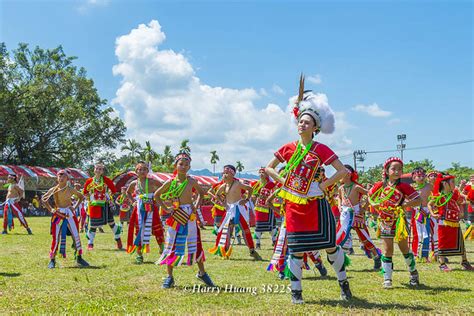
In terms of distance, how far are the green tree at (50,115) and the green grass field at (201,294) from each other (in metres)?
39.9

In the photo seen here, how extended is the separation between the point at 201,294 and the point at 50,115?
45466 mm

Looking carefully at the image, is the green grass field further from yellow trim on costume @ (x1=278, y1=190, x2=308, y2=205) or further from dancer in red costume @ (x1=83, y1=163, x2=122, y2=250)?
dancer in red costume @ (x1=83, y1=163, x2=122, y2=250)

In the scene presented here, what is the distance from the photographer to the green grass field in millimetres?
5664

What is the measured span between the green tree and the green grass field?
39.9 m

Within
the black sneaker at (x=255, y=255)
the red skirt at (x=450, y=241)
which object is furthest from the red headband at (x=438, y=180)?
the black sneaker at (x=255, y=255)

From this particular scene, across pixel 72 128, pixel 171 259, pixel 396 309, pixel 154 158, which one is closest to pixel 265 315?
pixel 396 309

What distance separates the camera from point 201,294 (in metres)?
6.43

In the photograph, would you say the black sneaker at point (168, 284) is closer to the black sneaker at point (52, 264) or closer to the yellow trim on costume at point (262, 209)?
the black sneaker at point (52, 264)

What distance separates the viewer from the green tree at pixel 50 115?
1795 inches

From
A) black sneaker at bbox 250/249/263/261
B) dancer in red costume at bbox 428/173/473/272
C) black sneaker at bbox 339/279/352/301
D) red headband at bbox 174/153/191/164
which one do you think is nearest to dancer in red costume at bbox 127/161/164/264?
black sneaker at bbox 250/249/263/261

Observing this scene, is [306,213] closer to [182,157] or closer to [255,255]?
[182,157]

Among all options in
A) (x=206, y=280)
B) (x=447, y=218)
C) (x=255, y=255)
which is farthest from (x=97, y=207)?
(x=447, y=218)

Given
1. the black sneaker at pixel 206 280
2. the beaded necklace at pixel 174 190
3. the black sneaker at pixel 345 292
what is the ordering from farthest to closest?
the beaded necklace at pixel 174 190
the black sneaker at pixel 206 280
the black sneaker at pixel 345 292

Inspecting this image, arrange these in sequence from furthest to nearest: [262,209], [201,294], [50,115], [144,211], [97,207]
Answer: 1. [50,115]
2. [262,209]
3. [97,207]
4. [144,211]
5. [201,294]
